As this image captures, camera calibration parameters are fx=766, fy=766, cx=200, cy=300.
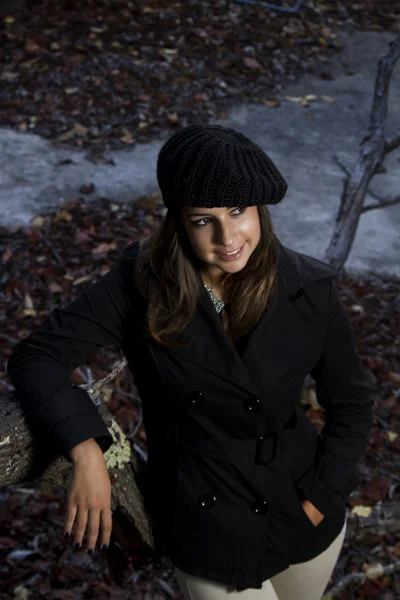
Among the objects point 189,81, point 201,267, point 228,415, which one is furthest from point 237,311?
point 189,81

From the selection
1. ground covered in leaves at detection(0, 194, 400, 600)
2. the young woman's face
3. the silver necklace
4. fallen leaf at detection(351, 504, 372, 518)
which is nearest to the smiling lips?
the young woman's face

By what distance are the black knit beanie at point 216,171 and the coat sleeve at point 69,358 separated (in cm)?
44

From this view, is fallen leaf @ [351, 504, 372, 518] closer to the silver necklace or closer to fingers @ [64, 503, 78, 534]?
the silver necklace

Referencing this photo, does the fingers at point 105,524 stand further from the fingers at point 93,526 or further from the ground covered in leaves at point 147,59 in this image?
the ground covered in leaves at point 147,59

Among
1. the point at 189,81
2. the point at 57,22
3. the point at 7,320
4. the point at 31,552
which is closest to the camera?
the point at 31,552

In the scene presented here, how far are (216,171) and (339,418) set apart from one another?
1062 millimetres

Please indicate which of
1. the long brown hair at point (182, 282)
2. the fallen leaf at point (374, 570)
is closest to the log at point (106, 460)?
the long brown hair at point (182, 282)

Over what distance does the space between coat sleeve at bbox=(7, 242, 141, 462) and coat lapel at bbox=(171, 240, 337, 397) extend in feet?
0.78

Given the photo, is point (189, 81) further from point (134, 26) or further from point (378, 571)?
point (378, 571)

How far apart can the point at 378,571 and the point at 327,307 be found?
5.60ft

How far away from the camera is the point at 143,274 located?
2.33 metres

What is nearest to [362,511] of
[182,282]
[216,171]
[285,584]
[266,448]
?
[285,584]

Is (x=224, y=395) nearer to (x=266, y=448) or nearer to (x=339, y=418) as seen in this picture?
(x=266, y=448)

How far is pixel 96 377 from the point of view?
4480mm
